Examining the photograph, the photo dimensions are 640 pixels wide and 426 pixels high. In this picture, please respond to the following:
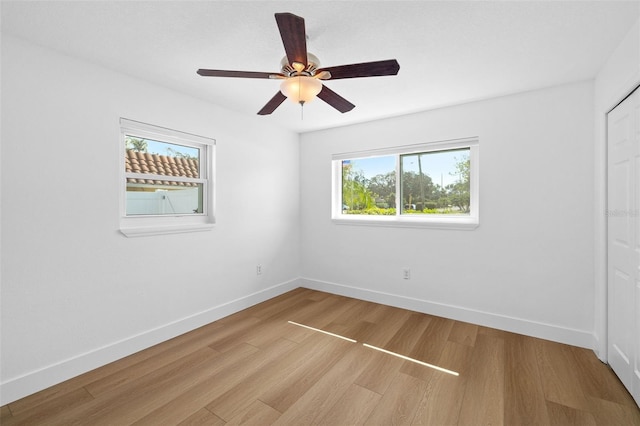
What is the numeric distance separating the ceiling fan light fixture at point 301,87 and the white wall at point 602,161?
6.88 ft

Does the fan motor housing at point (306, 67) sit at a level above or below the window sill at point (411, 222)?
above

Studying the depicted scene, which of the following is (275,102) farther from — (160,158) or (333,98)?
(160,158)

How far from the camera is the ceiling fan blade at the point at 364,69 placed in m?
1.59

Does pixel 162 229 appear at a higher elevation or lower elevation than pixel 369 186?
lower

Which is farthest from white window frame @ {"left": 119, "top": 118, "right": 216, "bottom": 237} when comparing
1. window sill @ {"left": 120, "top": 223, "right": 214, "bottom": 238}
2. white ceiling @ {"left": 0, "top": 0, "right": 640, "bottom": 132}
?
white ceiling @ {"left": 0, "top": 0, "right": 640, "bottom": 132}

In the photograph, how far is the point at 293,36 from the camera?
1.39 meters

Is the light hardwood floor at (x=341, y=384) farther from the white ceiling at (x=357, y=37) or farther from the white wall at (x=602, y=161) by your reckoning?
the white ceiling at (x=357, y=37)

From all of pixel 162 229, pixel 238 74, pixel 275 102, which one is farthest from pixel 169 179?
pixel 238 74

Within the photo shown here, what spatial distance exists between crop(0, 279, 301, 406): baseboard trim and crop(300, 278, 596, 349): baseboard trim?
1456mm

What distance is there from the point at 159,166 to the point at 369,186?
261 cm

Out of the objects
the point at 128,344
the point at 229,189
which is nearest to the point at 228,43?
the point at 229,189

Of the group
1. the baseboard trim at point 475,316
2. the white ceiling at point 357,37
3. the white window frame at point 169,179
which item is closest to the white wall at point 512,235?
the baseboard trim at point 475,316

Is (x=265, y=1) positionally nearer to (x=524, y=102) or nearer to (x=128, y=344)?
(x=524, y=102)

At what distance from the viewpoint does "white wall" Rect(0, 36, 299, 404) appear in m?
1.90
